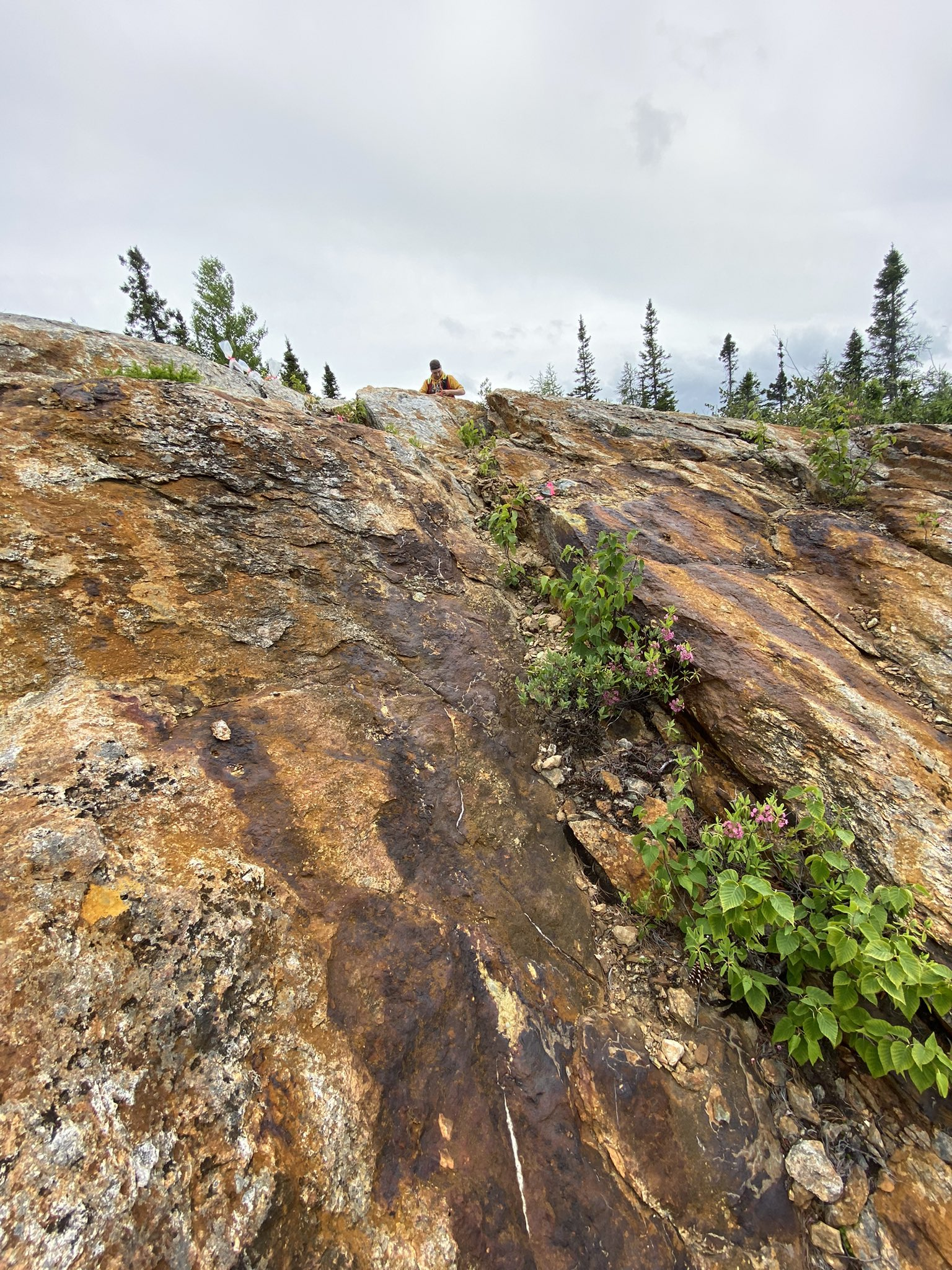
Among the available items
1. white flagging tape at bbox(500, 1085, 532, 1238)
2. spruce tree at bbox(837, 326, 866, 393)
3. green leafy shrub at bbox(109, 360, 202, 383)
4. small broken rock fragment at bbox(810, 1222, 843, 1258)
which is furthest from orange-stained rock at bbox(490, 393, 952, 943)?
spruce tree at bbox(837, 326, 866, 393)

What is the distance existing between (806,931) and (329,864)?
2353mm

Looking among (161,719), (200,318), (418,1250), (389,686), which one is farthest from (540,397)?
(200,318)

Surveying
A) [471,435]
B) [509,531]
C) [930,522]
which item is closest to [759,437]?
[930,522]

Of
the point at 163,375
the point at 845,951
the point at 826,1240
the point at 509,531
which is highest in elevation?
the point at 163,375

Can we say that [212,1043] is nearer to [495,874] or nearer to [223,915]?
[223,915]

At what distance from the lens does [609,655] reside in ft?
13.1

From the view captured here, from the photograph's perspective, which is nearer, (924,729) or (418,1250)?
(418,1250)

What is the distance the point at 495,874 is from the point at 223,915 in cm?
143

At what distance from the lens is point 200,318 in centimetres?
2939

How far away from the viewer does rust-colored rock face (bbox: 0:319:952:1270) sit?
1.63m

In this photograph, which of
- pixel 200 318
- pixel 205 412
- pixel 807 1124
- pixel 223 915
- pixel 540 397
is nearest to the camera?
pixel 223 915

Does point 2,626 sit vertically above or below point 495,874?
above

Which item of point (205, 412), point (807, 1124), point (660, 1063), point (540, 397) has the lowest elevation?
point (807, 1124)

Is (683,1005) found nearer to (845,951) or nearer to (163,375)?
(845,951)
